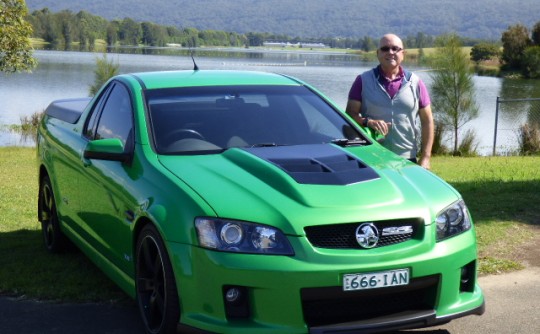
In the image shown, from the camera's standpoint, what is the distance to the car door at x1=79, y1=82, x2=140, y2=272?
5.18 metres

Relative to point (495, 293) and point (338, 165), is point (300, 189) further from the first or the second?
point (495, 293)

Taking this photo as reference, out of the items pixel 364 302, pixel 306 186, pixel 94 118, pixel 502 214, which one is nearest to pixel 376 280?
pixel 364 302

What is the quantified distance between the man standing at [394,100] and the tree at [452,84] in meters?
36.5

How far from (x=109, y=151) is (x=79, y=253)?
2324mm

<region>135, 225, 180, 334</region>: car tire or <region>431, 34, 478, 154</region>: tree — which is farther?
<region>431, 34, 478, 154</region>: tree

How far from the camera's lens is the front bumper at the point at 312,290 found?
414 cm

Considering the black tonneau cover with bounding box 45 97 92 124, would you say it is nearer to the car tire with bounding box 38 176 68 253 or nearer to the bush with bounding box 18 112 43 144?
the car tire with bounding box 38 176 68 253

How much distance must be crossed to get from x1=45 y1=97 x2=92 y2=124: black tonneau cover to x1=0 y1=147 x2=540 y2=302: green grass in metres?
1.17

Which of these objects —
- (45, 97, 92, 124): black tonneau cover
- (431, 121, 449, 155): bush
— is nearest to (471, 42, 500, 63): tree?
(431, 121, 449, 155): bush

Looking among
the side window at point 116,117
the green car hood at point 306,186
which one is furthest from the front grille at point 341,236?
the side window at point 116,117

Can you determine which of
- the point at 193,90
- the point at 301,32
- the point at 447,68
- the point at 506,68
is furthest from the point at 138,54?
the point at 301,32

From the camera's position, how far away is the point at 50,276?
6520mm

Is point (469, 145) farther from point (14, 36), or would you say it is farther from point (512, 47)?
point (512, 47)

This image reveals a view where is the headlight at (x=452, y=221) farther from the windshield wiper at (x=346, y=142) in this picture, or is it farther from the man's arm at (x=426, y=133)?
the man's arm at (x=426, y=133)
